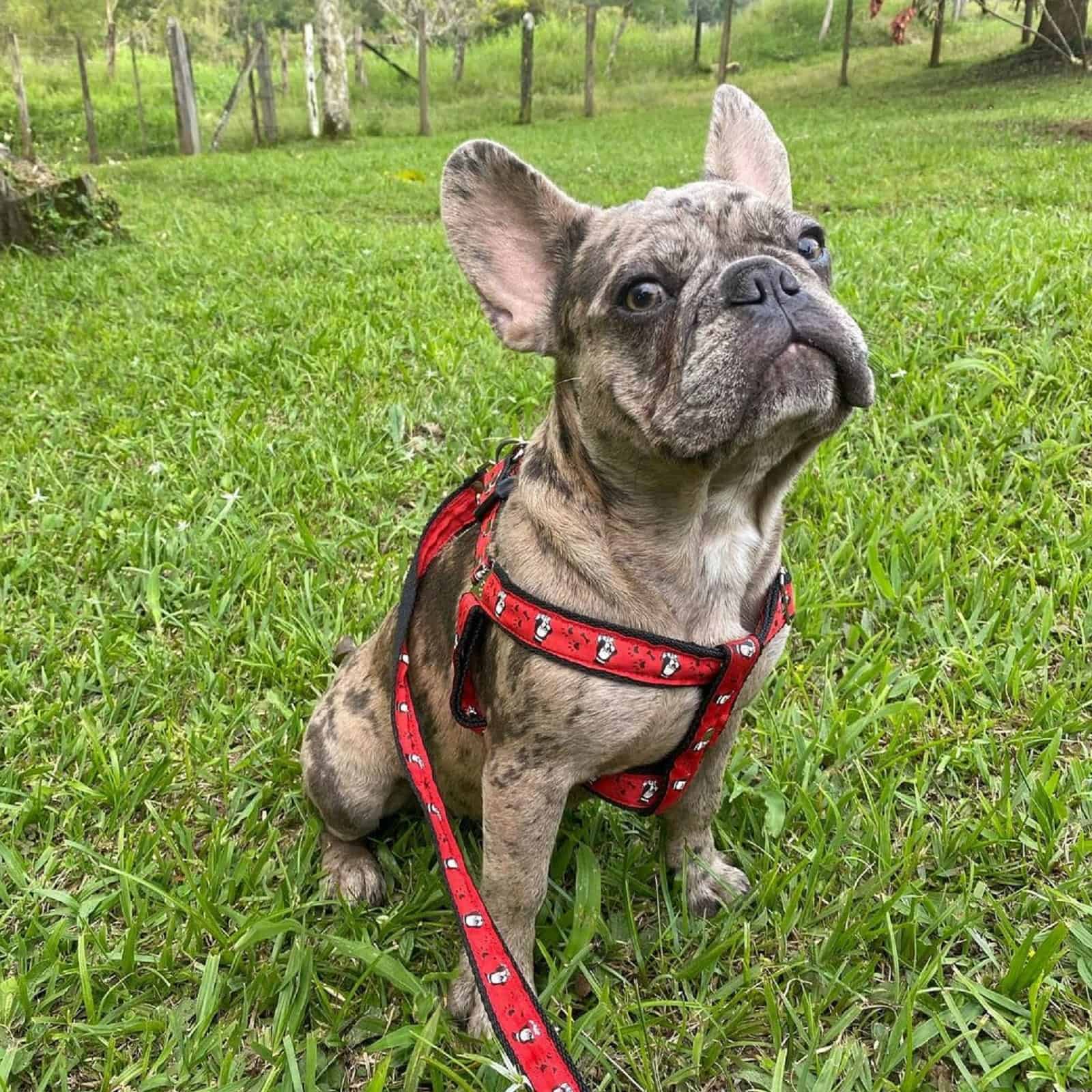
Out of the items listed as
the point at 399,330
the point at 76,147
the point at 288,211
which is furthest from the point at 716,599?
the point at 76,147

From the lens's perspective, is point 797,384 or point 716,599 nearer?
point 797,384

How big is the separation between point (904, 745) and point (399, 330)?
14.1ft

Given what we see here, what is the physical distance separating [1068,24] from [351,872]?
978 inches

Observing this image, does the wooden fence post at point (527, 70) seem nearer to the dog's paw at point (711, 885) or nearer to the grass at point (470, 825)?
the grass at point (470, 825)

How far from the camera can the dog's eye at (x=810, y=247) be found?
214 cm

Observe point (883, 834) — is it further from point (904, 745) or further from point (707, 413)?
point (707, 413)

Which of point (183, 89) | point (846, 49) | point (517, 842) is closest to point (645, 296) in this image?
point (517, 842)

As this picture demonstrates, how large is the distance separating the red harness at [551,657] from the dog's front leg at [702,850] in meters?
0.14

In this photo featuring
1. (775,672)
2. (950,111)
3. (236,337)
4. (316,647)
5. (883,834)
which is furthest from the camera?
(950,111)

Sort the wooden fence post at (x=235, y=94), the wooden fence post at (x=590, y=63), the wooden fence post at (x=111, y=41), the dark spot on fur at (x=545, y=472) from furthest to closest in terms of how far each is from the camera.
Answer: the wooden fence post at (x=590, y=63)
the wooden fence post at (x=235, y=94)
the wooden fence post at (x=111, y=41)
the dark spot on fur at (x=545, y=472)

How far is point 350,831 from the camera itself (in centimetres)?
250

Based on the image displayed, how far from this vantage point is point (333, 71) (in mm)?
20203

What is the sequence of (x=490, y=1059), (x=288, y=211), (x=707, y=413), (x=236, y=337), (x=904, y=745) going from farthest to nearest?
(x=288, y=211) < (x=236, y=337) < (x=904, y=745) < (x=490, y=1059) < (x=707, y=413)

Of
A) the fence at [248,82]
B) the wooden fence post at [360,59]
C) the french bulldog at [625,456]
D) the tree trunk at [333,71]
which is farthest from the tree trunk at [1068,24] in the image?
the french bulldog at [625,456]
